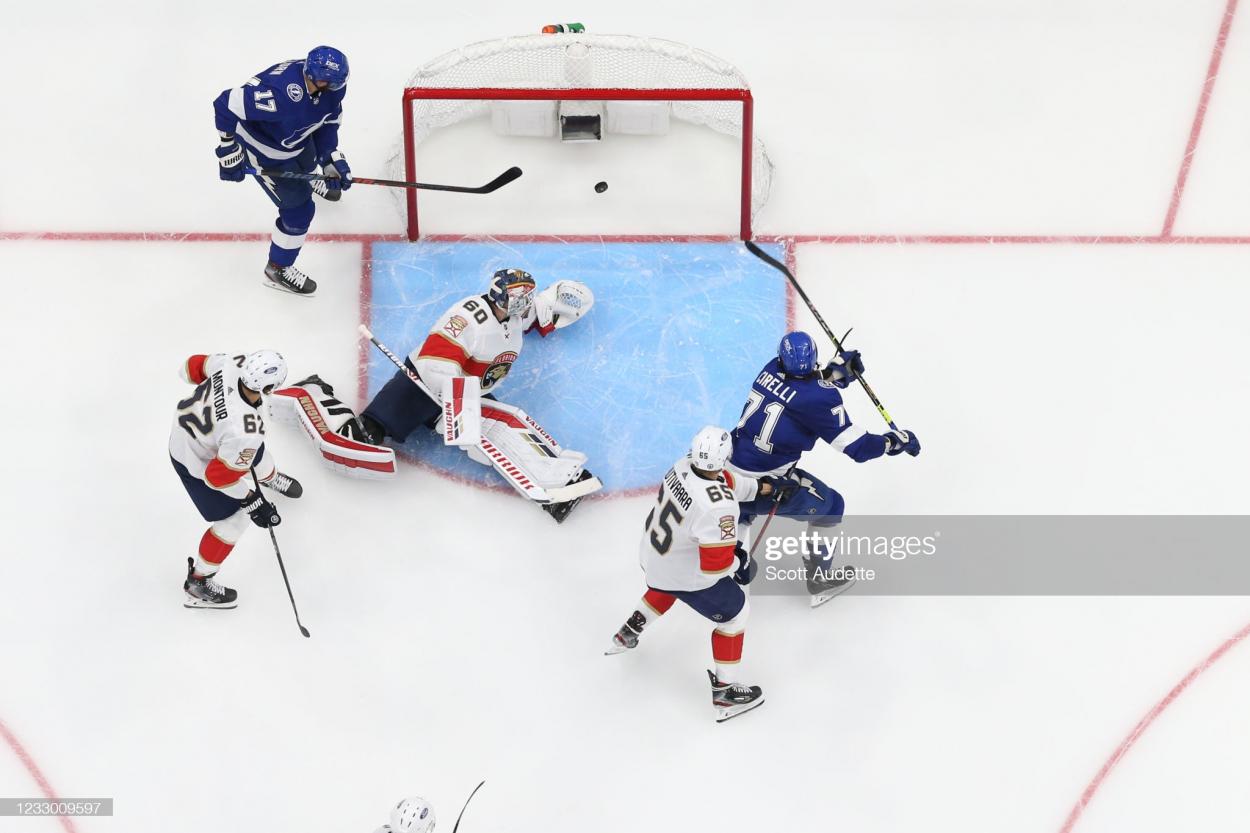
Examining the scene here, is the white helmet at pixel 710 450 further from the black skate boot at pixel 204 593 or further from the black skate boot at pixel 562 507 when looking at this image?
the black skate boot at pixel 204 593

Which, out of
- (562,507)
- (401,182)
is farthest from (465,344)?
(401,182)

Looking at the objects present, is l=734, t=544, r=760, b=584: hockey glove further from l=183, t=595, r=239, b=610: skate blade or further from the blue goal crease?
l=183, t=595, r=239, b=610: skate blade

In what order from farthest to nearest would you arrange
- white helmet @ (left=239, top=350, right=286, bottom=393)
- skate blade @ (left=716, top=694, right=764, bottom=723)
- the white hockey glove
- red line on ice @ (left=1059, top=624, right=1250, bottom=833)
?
the white hockey glove < skate blade @ (left=716, top=694, right=764, bottom=723) < red line on ice @ (left=1059, top=624, right=1250, bottom=833) < white helmet @ (left=239, top=350, right=286, bottom=393)

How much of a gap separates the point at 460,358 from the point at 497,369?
0.21m

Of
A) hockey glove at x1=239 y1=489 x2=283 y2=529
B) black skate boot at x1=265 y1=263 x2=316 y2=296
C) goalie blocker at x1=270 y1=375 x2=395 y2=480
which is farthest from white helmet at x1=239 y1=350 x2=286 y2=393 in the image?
black skate boot at x1=265 y1=263 x2=316 y2=296

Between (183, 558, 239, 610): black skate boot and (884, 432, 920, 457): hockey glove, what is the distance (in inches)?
94.4

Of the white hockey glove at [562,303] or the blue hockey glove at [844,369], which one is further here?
the white hockey glove at [562,303]

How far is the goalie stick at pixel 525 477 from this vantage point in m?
6.18

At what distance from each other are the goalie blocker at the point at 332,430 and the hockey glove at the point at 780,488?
142 centimetres

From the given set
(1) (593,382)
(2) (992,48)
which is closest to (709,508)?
(1) (593,382)

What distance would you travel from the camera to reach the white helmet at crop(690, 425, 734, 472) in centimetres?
532

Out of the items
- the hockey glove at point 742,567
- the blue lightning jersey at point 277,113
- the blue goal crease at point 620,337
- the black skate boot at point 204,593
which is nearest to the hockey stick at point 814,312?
the blue goal crease at point 620,337

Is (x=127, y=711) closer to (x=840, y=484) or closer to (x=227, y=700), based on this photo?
(x=227, y=700)

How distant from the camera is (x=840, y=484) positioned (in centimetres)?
648
